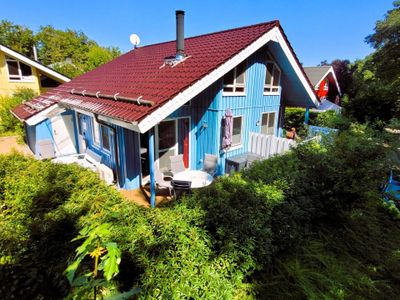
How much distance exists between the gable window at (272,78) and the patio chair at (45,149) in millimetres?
10920

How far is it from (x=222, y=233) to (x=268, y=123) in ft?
31.2

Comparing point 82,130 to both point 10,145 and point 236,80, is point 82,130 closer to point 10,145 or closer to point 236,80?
point 10,145

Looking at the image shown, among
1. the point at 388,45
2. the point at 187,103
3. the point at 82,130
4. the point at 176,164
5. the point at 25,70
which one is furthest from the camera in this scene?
the point at 388,45

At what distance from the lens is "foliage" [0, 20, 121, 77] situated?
36.2 metres

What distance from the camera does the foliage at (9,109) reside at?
1638 cm

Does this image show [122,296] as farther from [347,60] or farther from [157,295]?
[347,60]

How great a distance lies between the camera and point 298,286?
135 inches

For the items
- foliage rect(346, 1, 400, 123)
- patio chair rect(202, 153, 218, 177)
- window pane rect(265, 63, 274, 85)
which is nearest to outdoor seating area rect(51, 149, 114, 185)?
patio chair rect(202, 153, 218, 177)

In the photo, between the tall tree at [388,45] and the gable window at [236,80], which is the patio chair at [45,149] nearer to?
the gable window at [236,80]

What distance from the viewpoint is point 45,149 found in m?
10.4

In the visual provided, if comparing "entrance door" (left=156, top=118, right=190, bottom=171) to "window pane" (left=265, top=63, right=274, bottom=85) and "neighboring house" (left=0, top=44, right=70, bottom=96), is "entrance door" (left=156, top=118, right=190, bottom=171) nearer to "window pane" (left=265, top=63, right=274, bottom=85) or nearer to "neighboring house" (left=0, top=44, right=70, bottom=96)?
"window pane" (left=265, top=63, right=274, bottom=85)

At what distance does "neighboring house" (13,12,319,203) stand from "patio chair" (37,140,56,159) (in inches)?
25.6

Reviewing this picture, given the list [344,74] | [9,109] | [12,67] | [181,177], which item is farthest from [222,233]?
[344,74]

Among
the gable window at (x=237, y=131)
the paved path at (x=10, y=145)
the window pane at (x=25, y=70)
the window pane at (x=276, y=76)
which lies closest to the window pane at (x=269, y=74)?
the window pane at (x=276, y=76)
